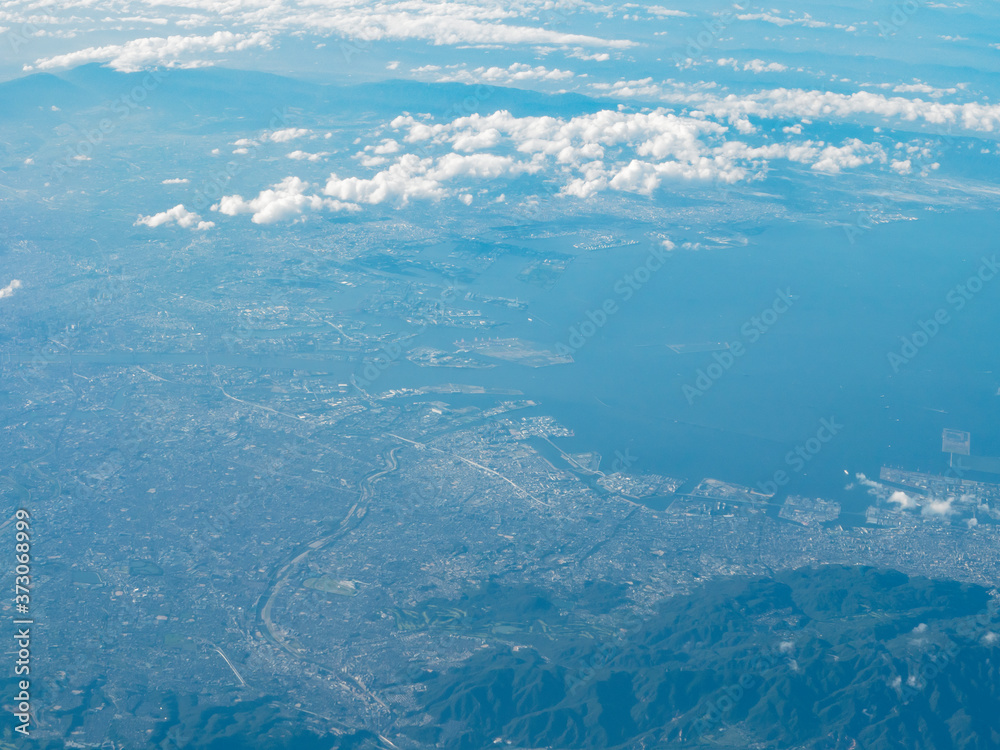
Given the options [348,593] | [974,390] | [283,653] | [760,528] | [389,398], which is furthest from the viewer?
[974,390]

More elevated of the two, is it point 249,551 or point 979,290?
point 249,551

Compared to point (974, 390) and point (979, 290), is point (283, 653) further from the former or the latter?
point (979, 290)

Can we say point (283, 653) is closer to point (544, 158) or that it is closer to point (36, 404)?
point (36, 404)

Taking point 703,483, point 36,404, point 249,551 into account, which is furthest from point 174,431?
point 703,483

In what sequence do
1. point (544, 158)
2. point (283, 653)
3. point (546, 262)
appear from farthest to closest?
point (544, 158) < point (546, 262) < point (283, 653)

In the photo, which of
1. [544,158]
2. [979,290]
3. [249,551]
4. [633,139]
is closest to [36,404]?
[249,551]

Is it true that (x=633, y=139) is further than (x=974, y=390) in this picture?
Yes
